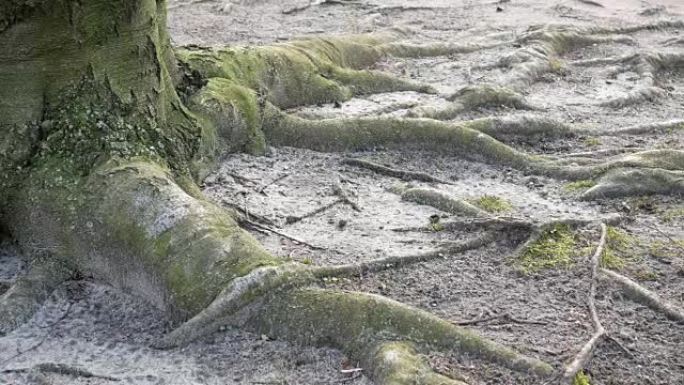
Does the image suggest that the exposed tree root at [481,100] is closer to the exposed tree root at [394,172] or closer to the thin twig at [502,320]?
the exposed tree root at [394,172]

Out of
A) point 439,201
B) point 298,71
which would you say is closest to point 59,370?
point 439,201

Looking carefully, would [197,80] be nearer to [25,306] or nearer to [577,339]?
[25,306]

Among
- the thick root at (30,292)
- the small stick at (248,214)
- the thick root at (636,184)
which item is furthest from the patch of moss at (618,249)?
the thick root at (30,292)

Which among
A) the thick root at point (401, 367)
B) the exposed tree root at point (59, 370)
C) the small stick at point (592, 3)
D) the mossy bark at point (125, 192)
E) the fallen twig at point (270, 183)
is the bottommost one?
the small stick at point (592, 3)

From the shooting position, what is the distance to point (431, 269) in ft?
13.9

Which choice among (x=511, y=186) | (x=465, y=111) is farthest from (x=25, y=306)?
(x=465, y=111)

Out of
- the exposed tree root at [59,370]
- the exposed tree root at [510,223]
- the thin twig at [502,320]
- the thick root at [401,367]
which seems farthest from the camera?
the exposed tree root at [510,223]

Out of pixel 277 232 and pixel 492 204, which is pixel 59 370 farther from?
pixel 492 204

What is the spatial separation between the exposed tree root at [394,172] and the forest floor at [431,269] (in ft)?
0.25

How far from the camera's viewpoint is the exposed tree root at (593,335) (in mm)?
3312

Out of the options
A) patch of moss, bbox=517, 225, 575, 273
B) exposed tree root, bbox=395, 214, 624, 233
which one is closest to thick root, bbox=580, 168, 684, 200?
exposed tree root, bbox=395, 214, 624, 233

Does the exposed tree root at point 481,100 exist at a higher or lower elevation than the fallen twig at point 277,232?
lower

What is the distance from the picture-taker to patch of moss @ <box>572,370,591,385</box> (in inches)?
129

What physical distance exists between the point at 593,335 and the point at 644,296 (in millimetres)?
517
